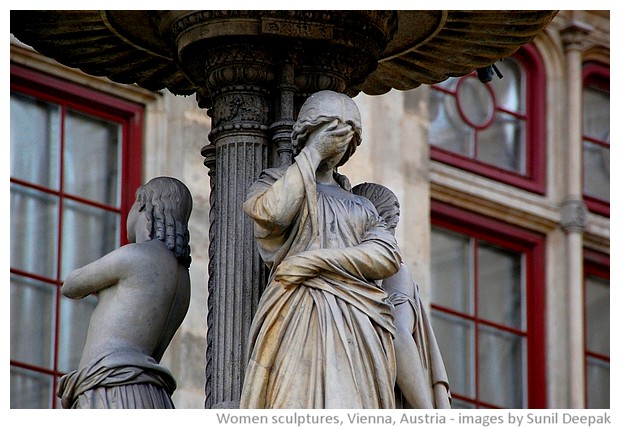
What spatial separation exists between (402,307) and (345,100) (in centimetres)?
115

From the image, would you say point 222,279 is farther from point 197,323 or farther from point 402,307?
point 197,323

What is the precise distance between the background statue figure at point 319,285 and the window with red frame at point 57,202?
1065cm

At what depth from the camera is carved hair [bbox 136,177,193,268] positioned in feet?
54.7

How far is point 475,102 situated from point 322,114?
15.7 m

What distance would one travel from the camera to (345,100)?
52.0ft

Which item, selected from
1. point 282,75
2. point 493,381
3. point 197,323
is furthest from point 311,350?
point 493,381

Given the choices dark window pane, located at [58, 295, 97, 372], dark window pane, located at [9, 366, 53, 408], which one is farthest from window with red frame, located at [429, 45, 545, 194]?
dark window pane, located at [9, 366, 53, 408]

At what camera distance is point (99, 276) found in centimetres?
1642

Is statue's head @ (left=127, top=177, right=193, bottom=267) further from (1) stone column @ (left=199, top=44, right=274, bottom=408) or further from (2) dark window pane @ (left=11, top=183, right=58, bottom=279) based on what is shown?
(2) dark window pane @ (left=11, top=183, right=58, bottom=279)

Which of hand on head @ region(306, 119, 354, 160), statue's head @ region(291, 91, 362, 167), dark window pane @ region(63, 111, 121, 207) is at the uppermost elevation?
dark window pane @ region(63, 111, 121, 207)

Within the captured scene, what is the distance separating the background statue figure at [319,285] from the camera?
15.2m

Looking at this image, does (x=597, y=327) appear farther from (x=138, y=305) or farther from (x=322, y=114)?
(x=322, y=114)

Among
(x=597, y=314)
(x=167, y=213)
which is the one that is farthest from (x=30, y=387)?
(x=167, y=213)

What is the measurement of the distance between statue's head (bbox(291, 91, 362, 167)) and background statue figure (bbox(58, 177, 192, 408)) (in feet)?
3.71
